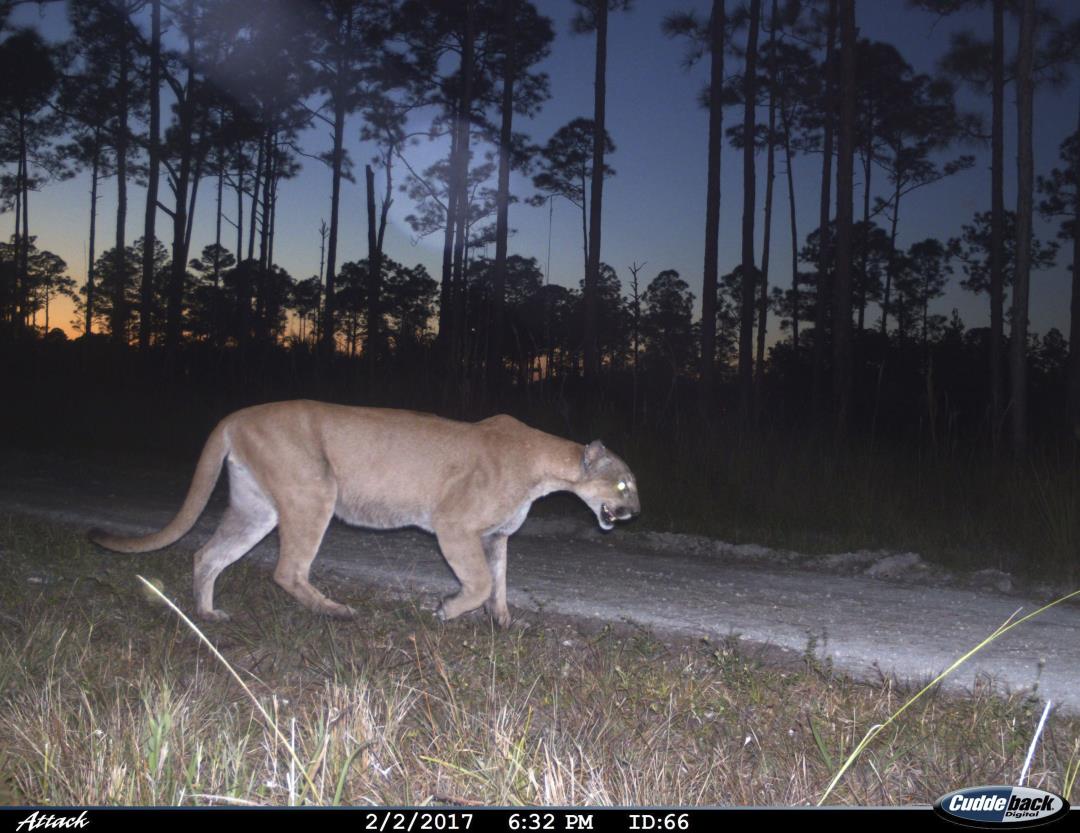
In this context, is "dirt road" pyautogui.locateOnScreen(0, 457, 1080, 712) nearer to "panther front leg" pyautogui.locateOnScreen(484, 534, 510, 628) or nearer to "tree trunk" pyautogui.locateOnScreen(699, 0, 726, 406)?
"panther front leg" pyautogui.locateOnScreen(484, 534, 510, 628)

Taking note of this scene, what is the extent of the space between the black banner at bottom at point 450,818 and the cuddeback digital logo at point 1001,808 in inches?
2.7

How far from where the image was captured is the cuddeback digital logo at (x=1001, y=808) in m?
2.15

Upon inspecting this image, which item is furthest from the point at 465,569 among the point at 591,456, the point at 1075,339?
the point at 1075,339

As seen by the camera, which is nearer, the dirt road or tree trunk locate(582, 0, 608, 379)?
the dirt road

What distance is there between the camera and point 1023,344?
1320 cm

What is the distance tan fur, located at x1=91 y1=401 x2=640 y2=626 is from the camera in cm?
563

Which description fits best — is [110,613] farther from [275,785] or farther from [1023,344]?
[1023,344]

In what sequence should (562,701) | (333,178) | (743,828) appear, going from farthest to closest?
1. (333,178)
2. (562,701)
3. (743,828)

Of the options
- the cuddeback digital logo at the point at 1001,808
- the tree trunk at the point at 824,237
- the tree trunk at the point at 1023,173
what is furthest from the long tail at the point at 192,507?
the tree trunk at the point at 824,237

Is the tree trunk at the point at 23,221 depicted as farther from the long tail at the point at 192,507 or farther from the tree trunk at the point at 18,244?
the long tail at the point at 192,507

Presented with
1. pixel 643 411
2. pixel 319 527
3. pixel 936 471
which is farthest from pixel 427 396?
pixel 319 527

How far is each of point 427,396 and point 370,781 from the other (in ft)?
34.8

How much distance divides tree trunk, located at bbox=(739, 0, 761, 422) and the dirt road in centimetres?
1383

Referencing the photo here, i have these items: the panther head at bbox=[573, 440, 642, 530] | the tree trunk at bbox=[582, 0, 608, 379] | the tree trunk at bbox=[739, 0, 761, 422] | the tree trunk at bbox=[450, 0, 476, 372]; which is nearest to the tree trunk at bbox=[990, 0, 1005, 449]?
the tree trunk at bbox=[739, 0, 761, 422]
